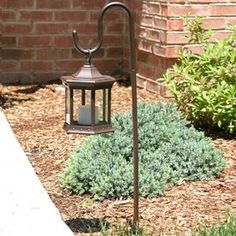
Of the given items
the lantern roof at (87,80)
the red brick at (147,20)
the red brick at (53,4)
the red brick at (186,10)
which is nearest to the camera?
the lantern roof at (87,80)

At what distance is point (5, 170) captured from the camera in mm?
6125

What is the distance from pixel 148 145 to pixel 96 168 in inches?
23.0

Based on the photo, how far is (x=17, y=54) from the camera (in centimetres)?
993

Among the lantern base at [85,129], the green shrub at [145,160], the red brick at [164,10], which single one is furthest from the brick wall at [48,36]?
the lantern base at [85,129]

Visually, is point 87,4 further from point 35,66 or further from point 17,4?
point 35,66

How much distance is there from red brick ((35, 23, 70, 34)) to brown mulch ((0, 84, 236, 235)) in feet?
7.59

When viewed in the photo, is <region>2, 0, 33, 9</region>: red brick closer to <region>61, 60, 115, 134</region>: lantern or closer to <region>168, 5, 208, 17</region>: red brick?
<region>168, 5, 208, 17</region>: red brick

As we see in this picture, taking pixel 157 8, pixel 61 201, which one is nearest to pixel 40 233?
pixel 61 201

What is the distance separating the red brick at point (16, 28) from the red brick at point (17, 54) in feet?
0.73

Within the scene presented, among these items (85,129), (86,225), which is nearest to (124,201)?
(86,225)

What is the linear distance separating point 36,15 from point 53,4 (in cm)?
25

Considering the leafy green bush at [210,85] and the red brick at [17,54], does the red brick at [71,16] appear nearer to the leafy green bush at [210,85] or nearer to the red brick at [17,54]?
the red brick at [17,54]

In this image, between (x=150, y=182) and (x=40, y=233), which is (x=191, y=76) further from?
(x=40, y=233)

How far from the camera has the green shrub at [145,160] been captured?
214 inches
